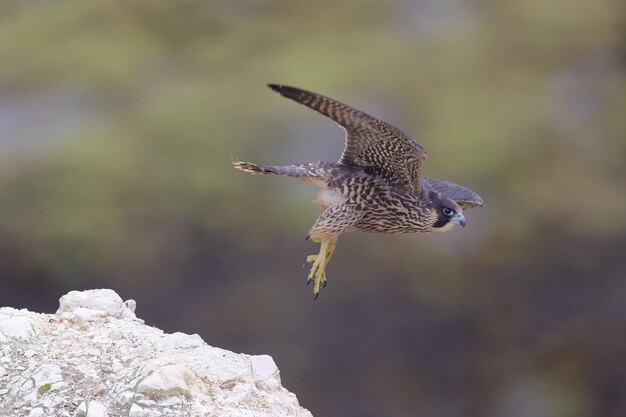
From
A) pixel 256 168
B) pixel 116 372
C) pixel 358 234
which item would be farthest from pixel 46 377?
pixel 358 234

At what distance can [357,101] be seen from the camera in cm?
2086

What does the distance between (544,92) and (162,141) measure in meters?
7.05

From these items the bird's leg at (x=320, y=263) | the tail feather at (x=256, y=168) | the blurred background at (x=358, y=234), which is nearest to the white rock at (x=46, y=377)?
the tail feather at (x=256, y=168)

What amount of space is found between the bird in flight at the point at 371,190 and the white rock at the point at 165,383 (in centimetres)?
232

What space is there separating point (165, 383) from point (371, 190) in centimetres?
329

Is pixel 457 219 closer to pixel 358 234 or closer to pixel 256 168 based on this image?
pixel 256 168

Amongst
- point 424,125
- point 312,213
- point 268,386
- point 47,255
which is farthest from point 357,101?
point 268,386

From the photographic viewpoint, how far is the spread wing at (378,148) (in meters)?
8.75

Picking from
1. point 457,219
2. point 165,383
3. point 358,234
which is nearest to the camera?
point 165,383

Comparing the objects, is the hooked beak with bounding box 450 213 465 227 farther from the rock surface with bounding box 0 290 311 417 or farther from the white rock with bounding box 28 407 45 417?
the white rock with bounding box 28 407 45 417

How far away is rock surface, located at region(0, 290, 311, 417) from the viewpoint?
273 inches

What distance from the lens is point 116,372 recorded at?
7.18 meters

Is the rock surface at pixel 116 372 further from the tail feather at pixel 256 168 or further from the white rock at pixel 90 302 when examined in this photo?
the tail feather at pixel 256 168

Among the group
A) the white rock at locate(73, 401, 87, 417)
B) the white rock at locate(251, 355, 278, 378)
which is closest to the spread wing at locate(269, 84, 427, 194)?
the white rock at locate(251, 355, 278, 378)
